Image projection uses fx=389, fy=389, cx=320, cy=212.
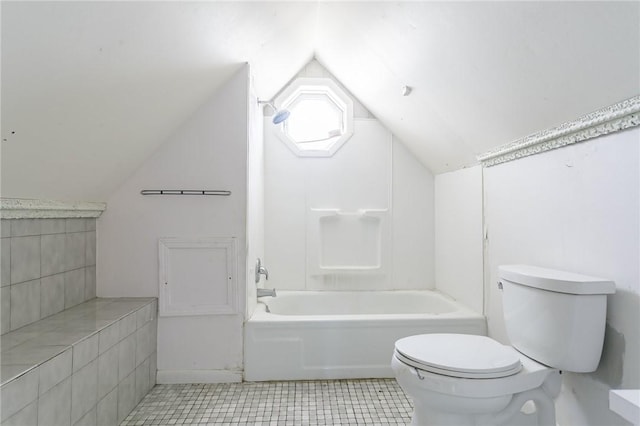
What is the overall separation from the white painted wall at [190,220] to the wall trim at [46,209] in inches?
5.0

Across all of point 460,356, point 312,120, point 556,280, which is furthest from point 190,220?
point 556,280

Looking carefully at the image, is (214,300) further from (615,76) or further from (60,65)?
(615,76)

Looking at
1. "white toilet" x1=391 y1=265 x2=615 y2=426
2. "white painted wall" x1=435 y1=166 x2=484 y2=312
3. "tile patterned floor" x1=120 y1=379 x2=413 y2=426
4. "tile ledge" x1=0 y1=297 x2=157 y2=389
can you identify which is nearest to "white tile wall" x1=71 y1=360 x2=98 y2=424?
"tile ledge" x1=0 y1=297 x2=157 y2=389

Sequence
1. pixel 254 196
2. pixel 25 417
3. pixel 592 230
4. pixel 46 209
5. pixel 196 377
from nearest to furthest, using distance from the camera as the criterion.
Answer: pixel 25 417 < pixel 592 230 < pixel 46 209 < pixel 196 377 < pixel 254 196

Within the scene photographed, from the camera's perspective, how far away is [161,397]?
83.7 inches

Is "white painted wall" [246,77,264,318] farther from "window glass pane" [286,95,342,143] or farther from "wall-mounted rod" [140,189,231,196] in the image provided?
"window glass pane" [286,95,342,143]

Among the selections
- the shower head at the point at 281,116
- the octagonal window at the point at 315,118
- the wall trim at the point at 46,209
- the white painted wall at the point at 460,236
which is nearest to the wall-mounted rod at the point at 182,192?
the wall trim at the point at 46,209

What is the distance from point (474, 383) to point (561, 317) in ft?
1.30

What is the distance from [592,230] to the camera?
146 centimetres

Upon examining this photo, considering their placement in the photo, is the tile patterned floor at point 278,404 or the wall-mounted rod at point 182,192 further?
the wall-mounted rod at point 182,192

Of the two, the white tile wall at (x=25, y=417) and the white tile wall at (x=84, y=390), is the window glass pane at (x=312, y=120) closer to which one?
the white tile wall at (x=84, y=390)

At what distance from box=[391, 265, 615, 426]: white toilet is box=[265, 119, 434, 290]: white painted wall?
1499 mm

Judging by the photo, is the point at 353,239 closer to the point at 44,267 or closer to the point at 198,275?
the point at 198,275

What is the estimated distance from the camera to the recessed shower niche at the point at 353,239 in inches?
123
